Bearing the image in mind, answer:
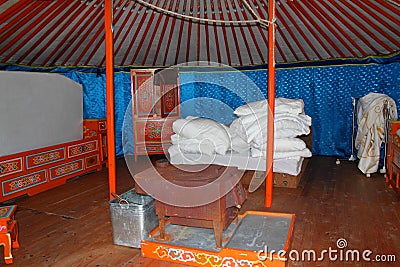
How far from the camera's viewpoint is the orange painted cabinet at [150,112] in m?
5.32

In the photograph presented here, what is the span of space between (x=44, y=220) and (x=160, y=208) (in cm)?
133

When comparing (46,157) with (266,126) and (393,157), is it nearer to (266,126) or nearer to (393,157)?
(266,126)

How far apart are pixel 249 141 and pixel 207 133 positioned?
1.55 ft

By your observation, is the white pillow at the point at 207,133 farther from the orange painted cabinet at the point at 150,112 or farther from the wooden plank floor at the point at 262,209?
the orange painted cabinet at the point at 150,112

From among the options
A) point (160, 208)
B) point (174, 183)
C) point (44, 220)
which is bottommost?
point (44, 220)

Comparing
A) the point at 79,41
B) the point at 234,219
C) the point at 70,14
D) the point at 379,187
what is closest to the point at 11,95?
the point at 70,14

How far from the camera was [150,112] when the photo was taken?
539 cm

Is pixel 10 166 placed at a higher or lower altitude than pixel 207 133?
lower

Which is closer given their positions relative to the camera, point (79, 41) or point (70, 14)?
point (70, 14)

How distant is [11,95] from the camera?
11.6 feet

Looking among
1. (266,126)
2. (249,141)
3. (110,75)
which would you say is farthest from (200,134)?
(110,75)

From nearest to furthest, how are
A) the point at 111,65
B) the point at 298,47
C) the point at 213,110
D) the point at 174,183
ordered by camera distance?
1. the point at 174,183
2. the point at 111,65
3. the point at 298,47
4. the point at 213,110

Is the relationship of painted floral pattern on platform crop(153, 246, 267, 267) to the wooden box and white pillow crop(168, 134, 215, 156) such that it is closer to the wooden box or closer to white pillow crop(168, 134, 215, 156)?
white pillow crop(168, 134, 215, 156)

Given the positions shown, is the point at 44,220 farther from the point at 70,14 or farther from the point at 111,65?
the point at 70,14
